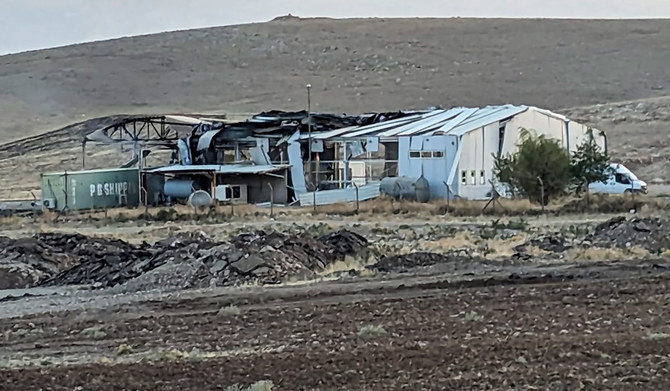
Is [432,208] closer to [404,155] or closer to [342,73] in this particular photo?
[404,155]

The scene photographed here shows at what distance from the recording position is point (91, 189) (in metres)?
54.7

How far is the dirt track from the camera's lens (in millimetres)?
11797

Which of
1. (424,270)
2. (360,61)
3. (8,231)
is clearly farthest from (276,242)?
(360,61)

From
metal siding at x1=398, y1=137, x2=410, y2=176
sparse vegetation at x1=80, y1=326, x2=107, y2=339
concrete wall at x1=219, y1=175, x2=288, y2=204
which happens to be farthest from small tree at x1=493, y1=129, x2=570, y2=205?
sparse vegetation at x1=80, y1=326, x2=107, y2=339

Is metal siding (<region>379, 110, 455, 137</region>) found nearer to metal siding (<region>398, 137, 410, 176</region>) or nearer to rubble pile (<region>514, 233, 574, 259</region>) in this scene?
metal siding (<region>398, 137, 410, 176</region>)

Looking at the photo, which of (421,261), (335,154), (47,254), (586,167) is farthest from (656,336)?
(335,154)

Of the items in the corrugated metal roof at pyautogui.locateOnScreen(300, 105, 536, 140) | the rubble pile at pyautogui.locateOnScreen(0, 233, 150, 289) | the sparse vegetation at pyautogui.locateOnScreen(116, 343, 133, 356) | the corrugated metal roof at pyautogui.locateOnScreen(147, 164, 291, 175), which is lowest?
the rubble pile at pyautogui.locateOnScreen(0, 233, 150, 289)

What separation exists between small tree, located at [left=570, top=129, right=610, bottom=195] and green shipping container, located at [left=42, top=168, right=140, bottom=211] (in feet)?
66.9

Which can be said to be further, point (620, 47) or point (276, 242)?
point (620, 47)

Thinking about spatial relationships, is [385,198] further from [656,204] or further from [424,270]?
[424,270]

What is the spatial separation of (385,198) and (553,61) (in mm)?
74780

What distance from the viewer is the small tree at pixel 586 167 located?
49.2 meters

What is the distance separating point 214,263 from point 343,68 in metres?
97.6

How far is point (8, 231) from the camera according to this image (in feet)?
139
